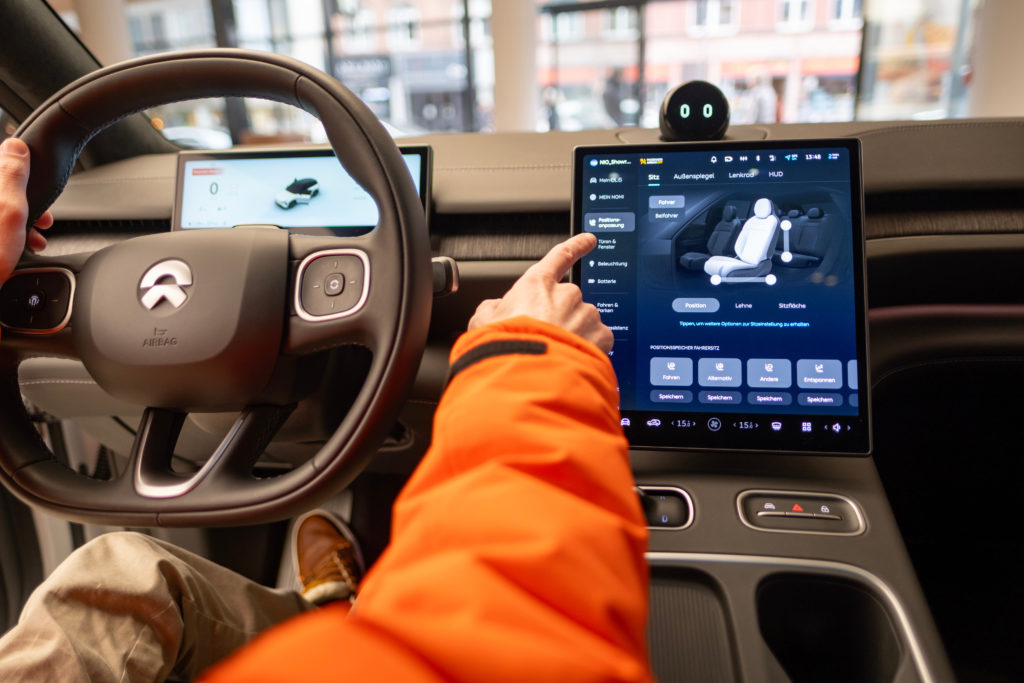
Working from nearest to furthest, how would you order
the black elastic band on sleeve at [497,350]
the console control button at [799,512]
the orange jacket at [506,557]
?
the orange jacket at [506,557] < the black elastic band on sleeve at [497,350] < the console control button at [799,512]

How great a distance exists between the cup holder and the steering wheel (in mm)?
405

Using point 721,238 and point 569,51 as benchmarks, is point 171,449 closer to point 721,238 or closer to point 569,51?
point 721,238

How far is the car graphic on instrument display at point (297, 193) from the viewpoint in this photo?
0.90 metres

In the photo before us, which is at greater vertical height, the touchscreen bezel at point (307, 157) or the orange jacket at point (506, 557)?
the touchscreen bezel at point (307, 157)

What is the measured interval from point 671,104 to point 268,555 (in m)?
1.02

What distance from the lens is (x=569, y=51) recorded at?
16.1 ft

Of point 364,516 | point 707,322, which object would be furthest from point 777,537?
point 364,516

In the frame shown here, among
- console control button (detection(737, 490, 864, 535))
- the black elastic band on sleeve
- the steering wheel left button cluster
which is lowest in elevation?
console control button (detection(737, 490, 864, 535))

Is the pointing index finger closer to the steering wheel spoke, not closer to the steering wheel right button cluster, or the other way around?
the steering wheel right button cluster

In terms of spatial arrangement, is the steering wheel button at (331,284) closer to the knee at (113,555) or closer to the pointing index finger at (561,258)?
the pointing index finger at (561,258)

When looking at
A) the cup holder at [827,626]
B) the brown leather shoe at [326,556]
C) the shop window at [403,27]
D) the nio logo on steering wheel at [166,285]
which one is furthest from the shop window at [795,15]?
the nio logo on steering wheel at [166,285]

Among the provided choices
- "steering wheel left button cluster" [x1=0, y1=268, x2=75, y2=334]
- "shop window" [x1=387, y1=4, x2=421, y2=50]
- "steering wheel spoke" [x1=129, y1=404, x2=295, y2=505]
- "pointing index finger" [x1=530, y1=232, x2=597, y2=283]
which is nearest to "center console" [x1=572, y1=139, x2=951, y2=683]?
"pointing index finger" [x1=530, y1=232, x2=597, y2=283]

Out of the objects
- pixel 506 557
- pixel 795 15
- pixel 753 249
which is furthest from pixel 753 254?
pixel 795 15

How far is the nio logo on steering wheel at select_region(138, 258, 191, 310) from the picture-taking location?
56cm
